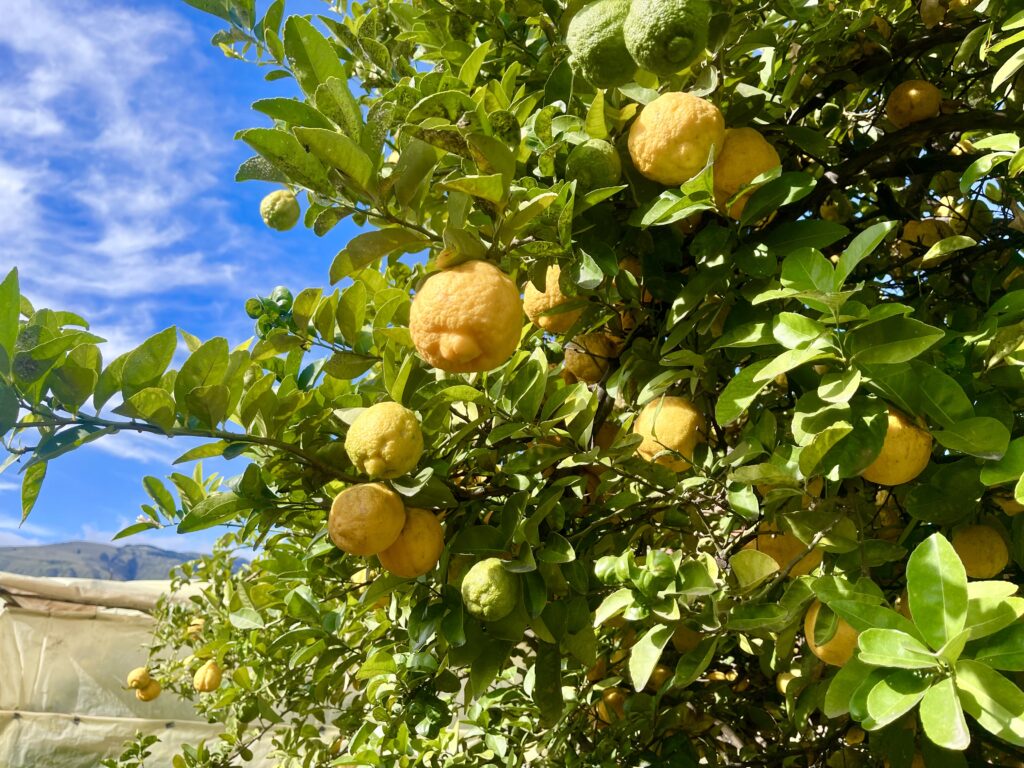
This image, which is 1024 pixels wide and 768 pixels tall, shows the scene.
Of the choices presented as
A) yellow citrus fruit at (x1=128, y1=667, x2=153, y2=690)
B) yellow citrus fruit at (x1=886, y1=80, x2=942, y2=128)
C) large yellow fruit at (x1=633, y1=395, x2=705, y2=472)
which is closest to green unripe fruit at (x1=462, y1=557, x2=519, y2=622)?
large yellow fruit at (x1=633, y1=395, x2=705, y2=472)

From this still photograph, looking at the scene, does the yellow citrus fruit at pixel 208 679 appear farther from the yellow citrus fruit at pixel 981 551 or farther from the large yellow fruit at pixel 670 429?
the yellow citrus fruit at pixel 981 551

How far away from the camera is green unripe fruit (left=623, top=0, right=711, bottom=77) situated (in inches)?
29.2

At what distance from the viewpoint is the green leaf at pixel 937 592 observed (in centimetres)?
59

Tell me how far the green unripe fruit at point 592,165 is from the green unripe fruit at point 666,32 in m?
0.09

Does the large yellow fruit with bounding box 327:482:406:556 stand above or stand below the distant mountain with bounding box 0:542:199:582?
above

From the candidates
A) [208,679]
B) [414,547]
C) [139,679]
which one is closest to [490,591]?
[414,547]

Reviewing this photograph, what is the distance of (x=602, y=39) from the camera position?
83 centimetres

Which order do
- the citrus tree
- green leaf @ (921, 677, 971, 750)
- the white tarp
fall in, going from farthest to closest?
1. the white tarp
2. the citrus tree
3. green leaf @ (921, 677, 971, 750)

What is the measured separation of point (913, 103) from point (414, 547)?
3.33 feet

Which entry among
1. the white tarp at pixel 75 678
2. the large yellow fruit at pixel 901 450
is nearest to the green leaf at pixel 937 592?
the large yellow fruit at pixel 901 450

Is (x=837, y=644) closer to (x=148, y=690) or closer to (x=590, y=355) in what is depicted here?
(x=590, y=355)

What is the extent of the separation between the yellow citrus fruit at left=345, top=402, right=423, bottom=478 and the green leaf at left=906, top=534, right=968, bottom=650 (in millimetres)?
512

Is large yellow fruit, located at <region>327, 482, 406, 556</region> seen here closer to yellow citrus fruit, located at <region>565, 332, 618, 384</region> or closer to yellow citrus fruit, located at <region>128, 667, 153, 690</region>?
yellow citrus fruit, located at <region>565, 332, 618, 384</region>

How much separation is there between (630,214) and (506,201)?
0.21 metres
